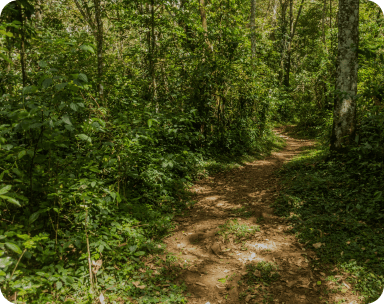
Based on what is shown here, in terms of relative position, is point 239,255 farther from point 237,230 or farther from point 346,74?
point 346,74

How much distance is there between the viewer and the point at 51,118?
2943 millimetres

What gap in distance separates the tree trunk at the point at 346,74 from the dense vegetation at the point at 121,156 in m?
0.28

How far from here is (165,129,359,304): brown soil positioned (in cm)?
343

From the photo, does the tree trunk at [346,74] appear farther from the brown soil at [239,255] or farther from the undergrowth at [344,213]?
the brown soil at [239,255]

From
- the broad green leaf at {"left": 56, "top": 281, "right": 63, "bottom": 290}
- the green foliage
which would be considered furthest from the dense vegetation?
the green foliage

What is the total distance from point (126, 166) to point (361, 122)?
238 inches

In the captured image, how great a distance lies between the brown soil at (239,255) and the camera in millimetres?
3428

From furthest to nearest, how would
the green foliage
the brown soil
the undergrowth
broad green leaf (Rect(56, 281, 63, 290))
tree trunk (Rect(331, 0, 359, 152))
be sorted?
tree trunk (Rect(331, 0, 359, 152)), the green foliage, the undergrowth, the brown soil, broad green leaf (Rect(56, 281, 63, 290))

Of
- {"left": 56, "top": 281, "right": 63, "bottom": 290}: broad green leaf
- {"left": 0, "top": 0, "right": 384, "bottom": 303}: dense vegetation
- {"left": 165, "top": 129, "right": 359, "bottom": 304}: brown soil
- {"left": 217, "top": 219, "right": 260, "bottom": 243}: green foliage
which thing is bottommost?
{"left": 165, "top": 129, "right": 359, "bottom": 304}: brown soil

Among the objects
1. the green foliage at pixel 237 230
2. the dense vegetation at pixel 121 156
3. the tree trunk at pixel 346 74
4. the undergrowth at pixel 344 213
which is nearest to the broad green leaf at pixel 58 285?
the dense vegetation at pixel 121 156

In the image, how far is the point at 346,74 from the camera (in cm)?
642

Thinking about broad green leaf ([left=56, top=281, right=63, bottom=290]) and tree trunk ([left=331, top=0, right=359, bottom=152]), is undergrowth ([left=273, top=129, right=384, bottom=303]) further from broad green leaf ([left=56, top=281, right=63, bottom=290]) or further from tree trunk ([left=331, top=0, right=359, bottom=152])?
broad green leaf ([left=56, top=281, right=63, bottom=290])

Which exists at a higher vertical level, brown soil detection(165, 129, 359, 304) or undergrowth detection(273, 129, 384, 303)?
undergrowth detection(273, 129, 384, 303)

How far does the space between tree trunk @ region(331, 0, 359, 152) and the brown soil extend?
235 cm
